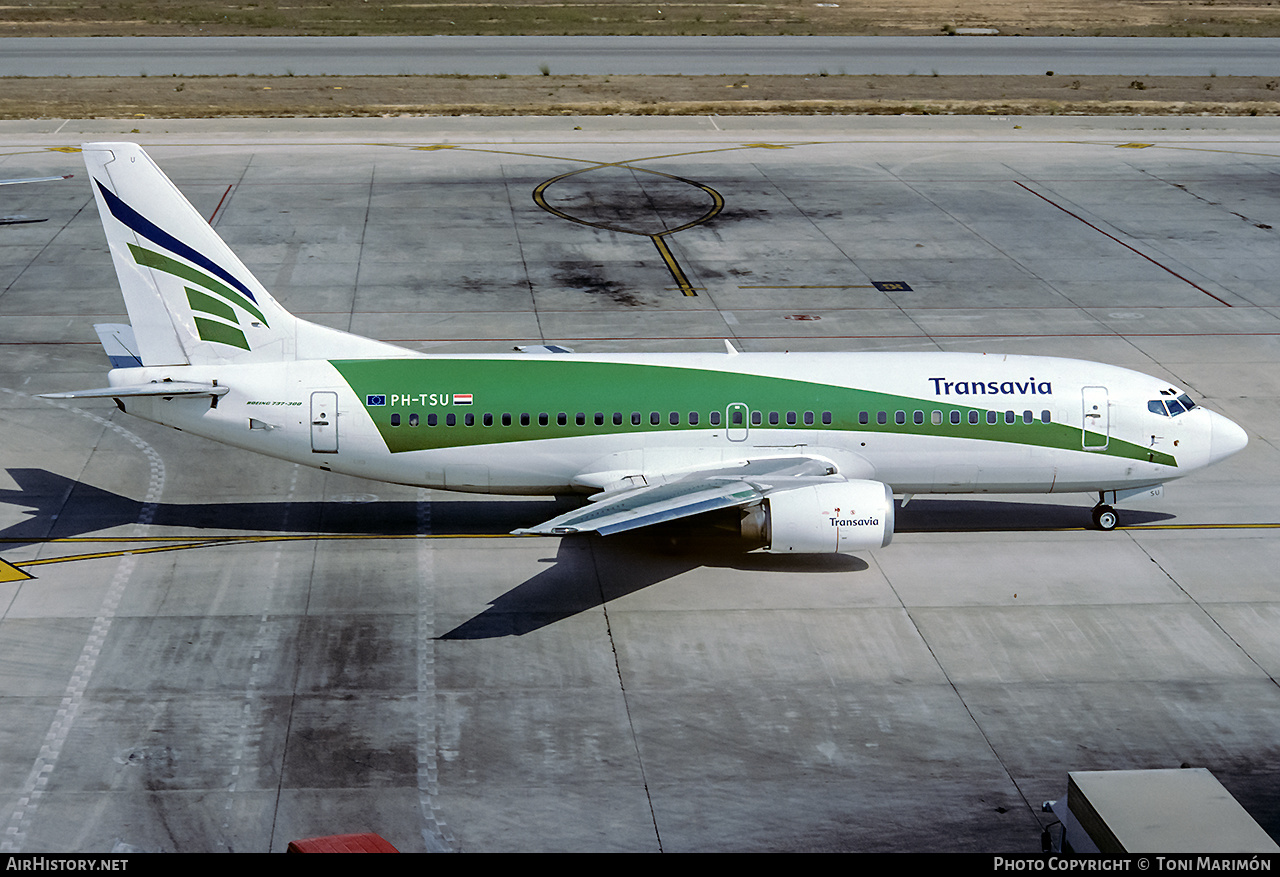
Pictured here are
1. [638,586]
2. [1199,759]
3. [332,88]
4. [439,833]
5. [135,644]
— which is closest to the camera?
[439,833]

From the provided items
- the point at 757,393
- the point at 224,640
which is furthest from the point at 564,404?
the point at 224,640

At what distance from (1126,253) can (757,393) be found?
31.3 meters

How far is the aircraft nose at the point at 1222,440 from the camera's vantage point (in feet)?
107

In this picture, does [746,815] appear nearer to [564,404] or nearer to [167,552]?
[564,404]

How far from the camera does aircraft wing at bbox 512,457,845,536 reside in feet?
91.4

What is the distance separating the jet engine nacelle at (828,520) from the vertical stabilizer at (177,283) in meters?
11.2

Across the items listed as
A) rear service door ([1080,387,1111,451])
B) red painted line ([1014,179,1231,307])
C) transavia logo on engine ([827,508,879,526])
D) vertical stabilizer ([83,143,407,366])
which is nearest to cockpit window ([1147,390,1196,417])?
rear service door ([1080,387,1111,451])

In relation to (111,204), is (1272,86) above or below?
below

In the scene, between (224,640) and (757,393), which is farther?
(757,393)

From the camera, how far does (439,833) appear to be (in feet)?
71.1

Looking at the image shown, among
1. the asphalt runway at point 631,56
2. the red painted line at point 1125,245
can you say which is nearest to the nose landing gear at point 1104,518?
the red painted line at point 1125,245

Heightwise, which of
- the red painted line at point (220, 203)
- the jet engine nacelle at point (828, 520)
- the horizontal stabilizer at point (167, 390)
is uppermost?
the horizontal stabilizer at point (167, 390)

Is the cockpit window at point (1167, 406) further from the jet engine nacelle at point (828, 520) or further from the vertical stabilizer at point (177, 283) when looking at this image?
the vertical stabilizer at point (177, 283)

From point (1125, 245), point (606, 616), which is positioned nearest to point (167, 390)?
point (606, 616)
